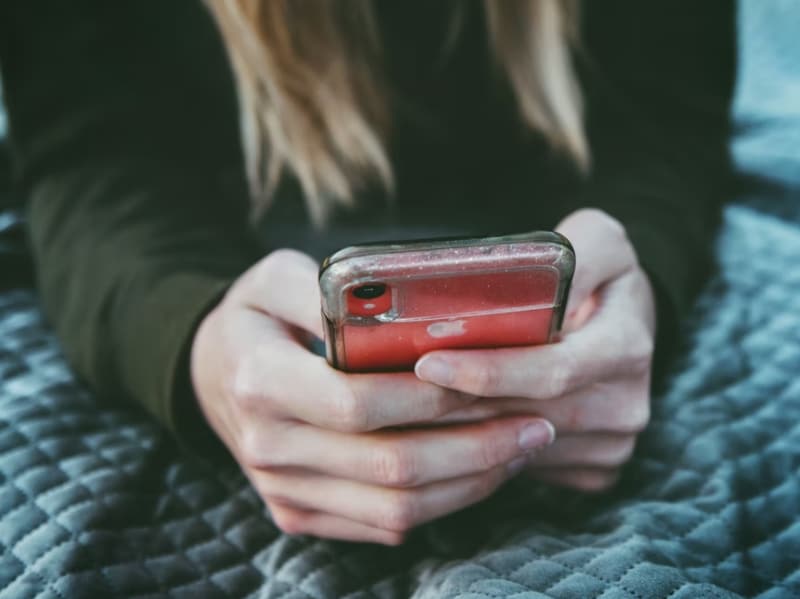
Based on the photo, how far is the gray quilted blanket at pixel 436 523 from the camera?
0.39 m

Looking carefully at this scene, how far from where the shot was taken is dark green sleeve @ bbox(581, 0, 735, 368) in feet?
2.50

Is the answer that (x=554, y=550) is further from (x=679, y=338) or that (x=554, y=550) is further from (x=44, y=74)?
(x=44, y=74)

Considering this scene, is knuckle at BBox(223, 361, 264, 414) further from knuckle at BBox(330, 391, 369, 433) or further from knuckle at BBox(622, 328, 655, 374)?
knuckle at BBox(622, 328, 655, 374)

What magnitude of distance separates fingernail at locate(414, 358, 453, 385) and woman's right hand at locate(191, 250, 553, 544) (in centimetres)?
1

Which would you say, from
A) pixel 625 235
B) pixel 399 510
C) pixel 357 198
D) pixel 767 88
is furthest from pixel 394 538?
pixel 767 88

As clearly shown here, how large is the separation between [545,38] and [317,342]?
467mm

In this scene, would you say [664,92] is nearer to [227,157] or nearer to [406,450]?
[227,157]

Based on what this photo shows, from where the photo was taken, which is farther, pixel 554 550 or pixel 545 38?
pixel 545 38

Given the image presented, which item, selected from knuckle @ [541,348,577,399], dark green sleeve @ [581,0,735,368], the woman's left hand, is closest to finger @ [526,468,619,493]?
the woman's left hand

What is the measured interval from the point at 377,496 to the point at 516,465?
10cm

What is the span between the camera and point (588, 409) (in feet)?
1.43

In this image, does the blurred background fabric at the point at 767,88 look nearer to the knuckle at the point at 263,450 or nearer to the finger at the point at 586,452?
the finger at the point at 586,452

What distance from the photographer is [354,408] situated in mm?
→ 357

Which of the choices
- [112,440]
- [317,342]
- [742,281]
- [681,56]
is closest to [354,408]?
[317,342]
